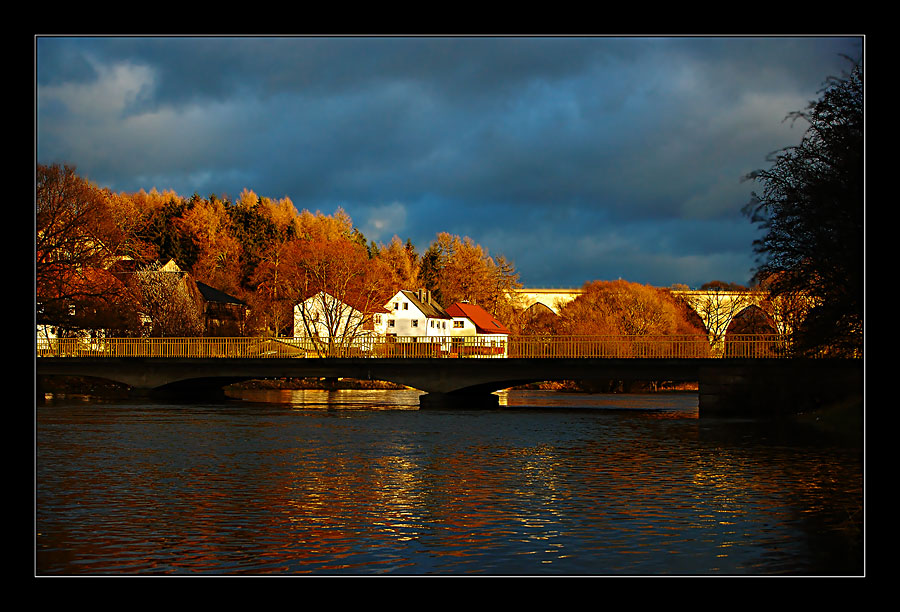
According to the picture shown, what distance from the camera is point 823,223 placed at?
99.9 feet

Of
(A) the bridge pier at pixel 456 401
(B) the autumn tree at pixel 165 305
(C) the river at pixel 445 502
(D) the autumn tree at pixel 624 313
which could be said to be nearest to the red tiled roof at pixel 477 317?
(D) the autumn tree at pixel 624 313

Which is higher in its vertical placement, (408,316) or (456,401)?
(408,316)

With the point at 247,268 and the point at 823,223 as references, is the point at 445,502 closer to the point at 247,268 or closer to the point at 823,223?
the point at 823,223

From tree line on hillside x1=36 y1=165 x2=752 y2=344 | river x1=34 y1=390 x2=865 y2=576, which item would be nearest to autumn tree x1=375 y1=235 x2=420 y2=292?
tree line on hillside x1=36 y1=165 x2=752 y2=344

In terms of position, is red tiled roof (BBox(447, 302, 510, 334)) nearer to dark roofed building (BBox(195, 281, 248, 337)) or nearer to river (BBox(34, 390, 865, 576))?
dark roofed building (BBox(195, 281, 248, 337))

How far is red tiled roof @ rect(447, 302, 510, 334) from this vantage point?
131625mm

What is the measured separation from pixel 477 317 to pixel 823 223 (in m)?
103

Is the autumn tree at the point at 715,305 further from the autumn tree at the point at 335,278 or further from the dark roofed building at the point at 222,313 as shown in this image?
the dark roofed building at the point at 222,313

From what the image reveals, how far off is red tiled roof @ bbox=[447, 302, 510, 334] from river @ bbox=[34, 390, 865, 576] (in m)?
92.8

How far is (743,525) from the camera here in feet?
53.1

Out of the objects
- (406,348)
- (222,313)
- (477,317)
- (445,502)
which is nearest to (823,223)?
(445,502)

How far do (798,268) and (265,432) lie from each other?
1863 centimetres

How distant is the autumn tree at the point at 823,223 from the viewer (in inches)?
1125

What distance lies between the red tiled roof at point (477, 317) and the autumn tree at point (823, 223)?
313ft
